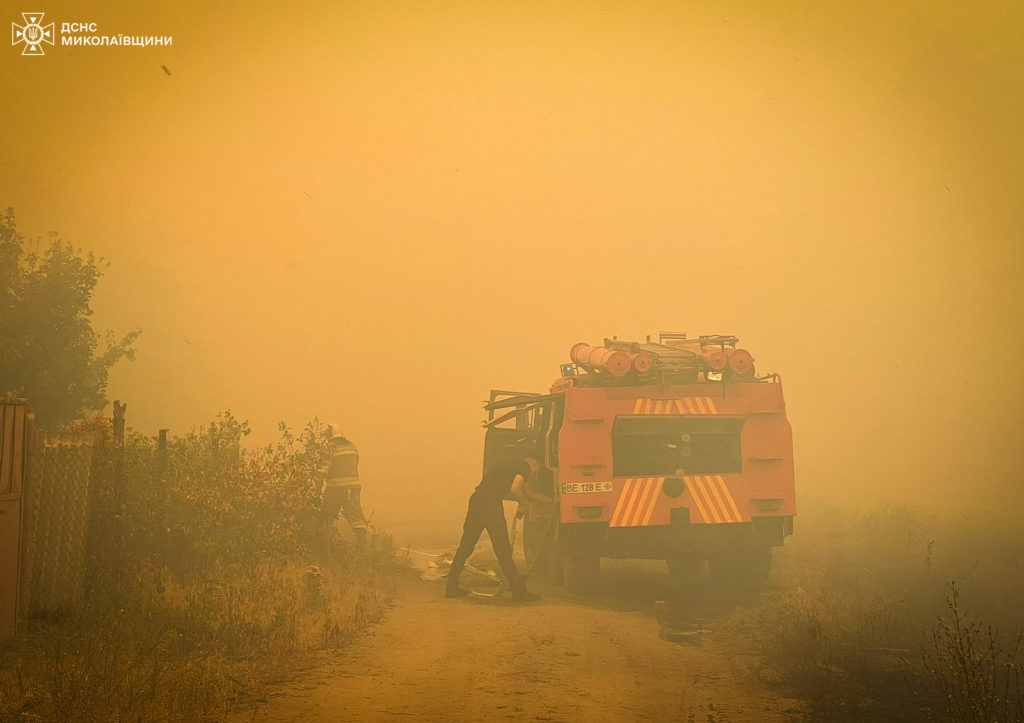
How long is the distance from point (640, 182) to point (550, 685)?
141 ft

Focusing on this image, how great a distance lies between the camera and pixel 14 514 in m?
7.20

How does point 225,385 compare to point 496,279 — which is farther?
point 496,279

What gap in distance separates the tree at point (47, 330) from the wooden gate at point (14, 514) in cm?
1011

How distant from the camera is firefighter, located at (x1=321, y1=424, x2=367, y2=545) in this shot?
42.0 feet

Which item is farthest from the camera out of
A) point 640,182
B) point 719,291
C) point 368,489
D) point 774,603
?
point 640,182

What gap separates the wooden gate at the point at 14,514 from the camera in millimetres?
7098

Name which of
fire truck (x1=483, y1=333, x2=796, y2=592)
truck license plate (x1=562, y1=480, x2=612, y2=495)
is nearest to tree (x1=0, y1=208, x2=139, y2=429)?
fire truck (x1=483, y1=333, x2=796, y2=592)

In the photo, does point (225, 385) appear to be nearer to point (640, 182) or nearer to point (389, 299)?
point (389, 299)

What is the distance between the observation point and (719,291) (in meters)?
42.5

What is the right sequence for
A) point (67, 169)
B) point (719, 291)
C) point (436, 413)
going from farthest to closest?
point (719, 291) → point (436, 413) → point (67, 169)

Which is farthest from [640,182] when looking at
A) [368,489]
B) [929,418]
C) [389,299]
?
[368,489]

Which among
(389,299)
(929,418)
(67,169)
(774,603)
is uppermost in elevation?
(67,169)

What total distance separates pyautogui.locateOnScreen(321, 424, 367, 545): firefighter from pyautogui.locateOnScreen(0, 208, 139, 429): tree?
282 inches

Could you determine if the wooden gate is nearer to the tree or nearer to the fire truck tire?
the fire truck tire
